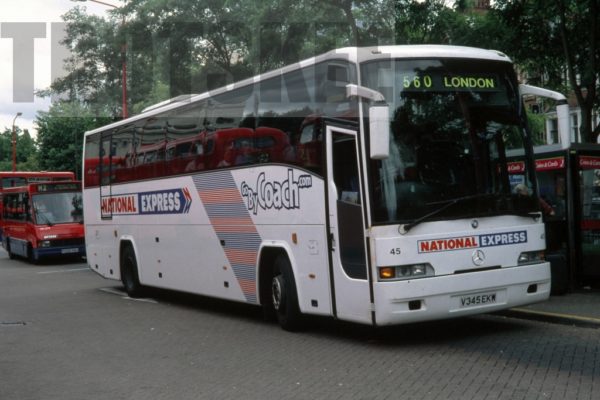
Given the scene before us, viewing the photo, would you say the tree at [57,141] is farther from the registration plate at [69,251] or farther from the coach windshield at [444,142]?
the coach windshield at [444,142]

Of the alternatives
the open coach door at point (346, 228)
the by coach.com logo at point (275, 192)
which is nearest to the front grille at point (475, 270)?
the open coach door at point (346, 228)

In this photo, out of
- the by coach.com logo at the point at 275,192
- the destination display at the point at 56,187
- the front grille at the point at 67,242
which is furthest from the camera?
the destination display at the point at 56,187

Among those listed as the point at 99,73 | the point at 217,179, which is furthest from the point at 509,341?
the point at 99,73

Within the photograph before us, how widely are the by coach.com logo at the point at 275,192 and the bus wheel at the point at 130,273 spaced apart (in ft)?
18.5

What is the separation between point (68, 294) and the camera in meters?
19.5

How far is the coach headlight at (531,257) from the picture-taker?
1057 centimetres

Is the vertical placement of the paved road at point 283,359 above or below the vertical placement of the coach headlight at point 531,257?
below

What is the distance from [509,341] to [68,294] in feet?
38.9

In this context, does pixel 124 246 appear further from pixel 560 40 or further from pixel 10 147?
pixel 10 147

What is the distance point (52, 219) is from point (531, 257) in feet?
76.0

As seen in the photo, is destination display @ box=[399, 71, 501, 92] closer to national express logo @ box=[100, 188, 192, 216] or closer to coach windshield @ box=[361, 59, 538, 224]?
coach windshield @ box=[361, 59, 538, 224]

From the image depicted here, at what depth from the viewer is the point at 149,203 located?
16.6 meters

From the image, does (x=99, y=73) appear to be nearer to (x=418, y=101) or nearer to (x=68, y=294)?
(x=68, y=294)

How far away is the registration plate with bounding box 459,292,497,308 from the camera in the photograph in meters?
10.1
